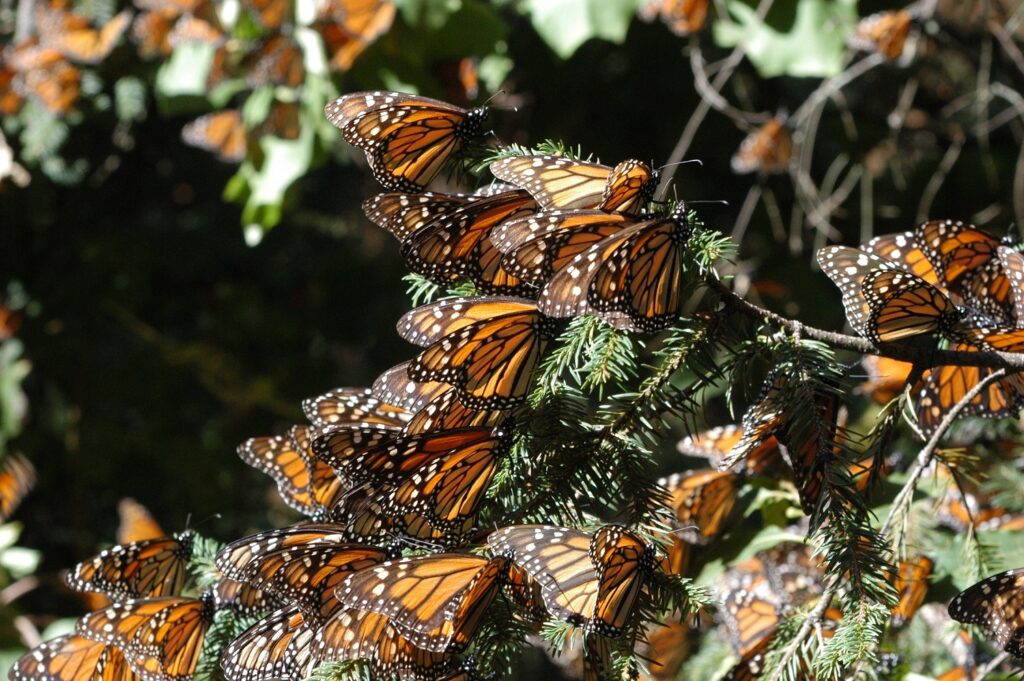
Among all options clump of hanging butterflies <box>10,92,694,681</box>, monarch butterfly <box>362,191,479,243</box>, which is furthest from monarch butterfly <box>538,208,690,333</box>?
monarch butterfly <box>362,191,479,243</box>

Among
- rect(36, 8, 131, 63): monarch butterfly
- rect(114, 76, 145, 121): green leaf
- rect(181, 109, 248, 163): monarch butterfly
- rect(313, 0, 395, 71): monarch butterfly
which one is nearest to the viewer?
rect(313, 0, 395, 71): monarch butterfly

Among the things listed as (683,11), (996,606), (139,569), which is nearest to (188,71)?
(683,11)

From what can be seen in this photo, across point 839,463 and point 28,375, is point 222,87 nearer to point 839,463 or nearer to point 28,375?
point 28,375

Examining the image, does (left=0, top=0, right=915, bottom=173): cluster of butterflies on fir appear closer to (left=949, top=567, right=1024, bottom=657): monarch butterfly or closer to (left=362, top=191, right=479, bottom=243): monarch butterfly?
(left=362, top=191, right=479, bottom=243): monarch butterfly

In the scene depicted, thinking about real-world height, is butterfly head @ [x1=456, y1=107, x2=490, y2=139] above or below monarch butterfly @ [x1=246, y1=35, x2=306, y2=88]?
above

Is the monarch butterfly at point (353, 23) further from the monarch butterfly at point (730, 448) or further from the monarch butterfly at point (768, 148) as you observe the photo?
the monarch butterfly at point (730, 448)

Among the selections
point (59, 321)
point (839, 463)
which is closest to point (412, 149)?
point (839, 463)

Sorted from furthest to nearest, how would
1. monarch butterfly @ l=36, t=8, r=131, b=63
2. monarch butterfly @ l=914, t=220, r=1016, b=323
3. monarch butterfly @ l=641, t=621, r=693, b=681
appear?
monarch butterfly @ l=36, t=8, r=131, b=63
monarch butterfly @ l=641, t=621, r=693, b=681
monarch butterfly @ l=914, t=220, r=1016, b=323
